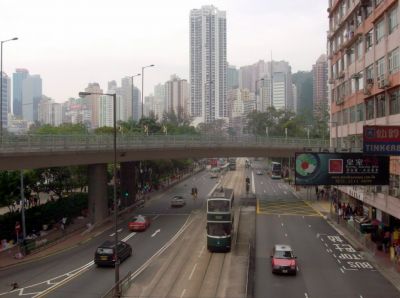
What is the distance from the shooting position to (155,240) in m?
41.3

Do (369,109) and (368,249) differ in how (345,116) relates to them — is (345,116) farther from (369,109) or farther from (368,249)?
(368,249)

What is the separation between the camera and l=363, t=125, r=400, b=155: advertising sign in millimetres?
26938

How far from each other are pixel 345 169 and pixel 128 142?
27073 mm

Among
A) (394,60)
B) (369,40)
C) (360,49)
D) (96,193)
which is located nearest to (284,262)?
(394,60)

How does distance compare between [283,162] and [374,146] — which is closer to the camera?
[374,146]

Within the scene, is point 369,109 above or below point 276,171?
above

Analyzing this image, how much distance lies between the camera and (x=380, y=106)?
37500 mm

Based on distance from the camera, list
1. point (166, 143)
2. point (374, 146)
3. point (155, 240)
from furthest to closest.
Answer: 1. point (166, 143)
2. point (155, 240)
3. point (374, 146)

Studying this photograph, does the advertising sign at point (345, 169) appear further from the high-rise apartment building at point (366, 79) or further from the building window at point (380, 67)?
the building window at point (380, 67)

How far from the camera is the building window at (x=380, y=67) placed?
3597 cm

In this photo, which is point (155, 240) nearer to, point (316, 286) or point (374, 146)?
point (316, 286)

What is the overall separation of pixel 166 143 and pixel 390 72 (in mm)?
29465

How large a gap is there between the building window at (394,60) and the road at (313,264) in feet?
46.4

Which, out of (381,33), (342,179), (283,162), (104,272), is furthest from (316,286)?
(283,162)
